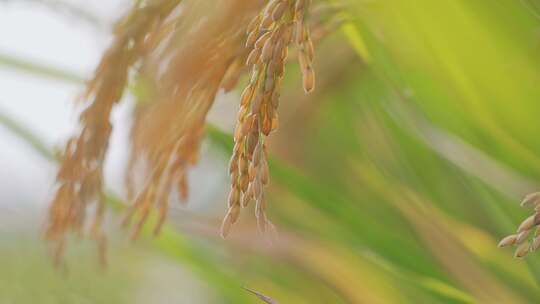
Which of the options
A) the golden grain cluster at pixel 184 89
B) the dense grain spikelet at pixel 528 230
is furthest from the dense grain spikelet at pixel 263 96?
the dense grain spikelet at pixel 528 230

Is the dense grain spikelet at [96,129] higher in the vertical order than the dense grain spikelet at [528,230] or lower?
higher

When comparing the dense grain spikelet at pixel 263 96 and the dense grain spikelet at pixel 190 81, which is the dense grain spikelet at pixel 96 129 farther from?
the dense grain spikelet at pixel 263 96

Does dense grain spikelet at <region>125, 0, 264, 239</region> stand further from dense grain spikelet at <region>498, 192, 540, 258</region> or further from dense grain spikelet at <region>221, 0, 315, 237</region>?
dense grain spikelet at <region>498, 192, 540, 258</region>

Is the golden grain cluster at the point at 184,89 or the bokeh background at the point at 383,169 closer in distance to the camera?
the golden grain cluster at the point at 184,89

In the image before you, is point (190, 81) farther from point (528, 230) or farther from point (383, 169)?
point (383, 169)

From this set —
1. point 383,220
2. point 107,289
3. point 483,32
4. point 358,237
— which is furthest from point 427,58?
point 107,289

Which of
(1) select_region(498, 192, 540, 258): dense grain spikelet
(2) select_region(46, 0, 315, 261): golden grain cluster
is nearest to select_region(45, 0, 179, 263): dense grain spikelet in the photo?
(2) select_region(46, 0, 315, 261): golden grain cluster
